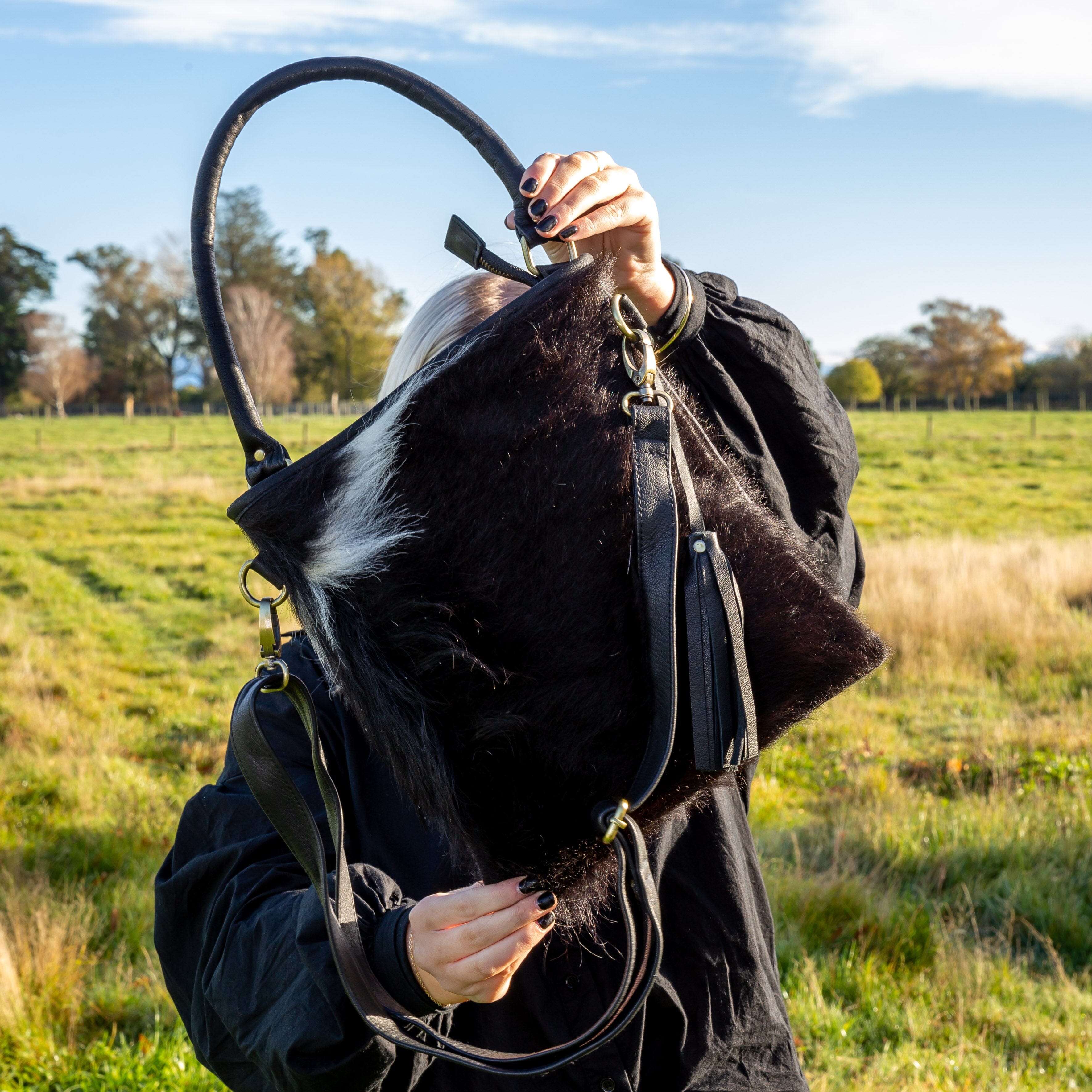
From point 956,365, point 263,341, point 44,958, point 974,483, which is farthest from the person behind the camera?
point 956,365

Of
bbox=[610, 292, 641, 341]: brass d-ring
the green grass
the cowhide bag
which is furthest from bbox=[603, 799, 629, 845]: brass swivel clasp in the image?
the green grass

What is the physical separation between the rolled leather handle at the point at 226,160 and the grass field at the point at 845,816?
3.72 feet

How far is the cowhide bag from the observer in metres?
1.16

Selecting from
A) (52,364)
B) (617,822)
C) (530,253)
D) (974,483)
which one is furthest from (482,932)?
(52,364)

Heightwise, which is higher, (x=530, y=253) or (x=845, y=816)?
(x=530, y=253)

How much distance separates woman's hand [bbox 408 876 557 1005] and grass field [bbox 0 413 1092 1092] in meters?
0.75

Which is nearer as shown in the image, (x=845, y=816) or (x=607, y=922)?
(x=607, y=922)

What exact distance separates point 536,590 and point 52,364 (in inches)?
2560

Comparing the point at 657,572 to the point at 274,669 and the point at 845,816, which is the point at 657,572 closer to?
the point at 274,669

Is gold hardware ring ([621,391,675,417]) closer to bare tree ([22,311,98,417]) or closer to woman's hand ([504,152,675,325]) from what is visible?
woman's hand ([504,152,675,325])

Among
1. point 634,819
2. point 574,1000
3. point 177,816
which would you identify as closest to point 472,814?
point 634,819

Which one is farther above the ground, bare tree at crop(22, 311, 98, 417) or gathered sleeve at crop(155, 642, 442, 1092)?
bare tree at crop(22, 311, 98, 417)

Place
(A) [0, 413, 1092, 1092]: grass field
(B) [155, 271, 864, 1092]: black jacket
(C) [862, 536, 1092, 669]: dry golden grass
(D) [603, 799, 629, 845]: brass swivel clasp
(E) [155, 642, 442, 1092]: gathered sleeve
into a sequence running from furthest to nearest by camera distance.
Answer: (C) [862, 536, 1092, 669]: dry golden grass → (A) [0, 413, 1092, 1092]: grass field → (B) [155, 271, 864, 1092]: black jacket → (E) [155, 642, 442, 1092]: gathered sleeve → (D) [603, 799, 629, 845]: brass swivel clasp

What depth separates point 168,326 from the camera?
63.5 m
